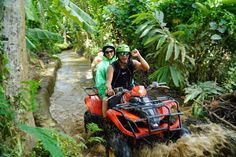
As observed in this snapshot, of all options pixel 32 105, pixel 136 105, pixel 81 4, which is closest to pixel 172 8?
pixel 136 105

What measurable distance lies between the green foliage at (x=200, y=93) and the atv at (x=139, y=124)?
154 centimetres

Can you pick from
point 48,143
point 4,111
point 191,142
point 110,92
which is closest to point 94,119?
point 110,92

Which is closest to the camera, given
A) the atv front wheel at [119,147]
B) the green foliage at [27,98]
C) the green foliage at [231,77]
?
the green foliage at [27,98]

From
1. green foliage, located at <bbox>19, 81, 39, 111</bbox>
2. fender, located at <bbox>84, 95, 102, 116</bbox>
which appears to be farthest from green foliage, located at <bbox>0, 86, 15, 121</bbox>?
fender, located at <bbox>84, 95, 102, 116</bbox>

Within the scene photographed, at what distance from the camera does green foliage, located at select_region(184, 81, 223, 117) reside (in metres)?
5.94

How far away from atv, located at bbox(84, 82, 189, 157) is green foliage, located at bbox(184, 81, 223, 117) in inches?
60.6

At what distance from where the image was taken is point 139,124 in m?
4.14

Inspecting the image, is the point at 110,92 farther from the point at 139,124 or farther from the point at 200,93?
the point at 200,93

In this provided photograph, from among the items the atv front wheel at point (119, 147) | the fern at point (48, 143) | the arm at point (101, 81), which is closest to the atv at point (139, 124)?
the atv front wheel at point (119, 147)

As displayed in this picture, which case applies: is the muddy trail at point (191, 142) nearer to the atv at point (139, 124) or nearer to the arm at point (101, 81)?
the atv at point (139, 124)

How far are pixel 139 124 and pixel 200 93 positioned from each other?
2471 mm

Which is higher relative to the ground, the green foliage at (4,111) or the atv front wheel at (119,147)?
the green foliage at (4,111)

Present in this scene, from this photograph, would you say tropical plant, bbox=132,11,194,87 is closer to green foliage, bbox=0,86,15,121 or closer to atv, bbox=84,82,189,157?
atv, bbox=84,82,189,157

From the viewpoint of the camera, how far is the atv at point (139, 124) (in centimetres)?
397
